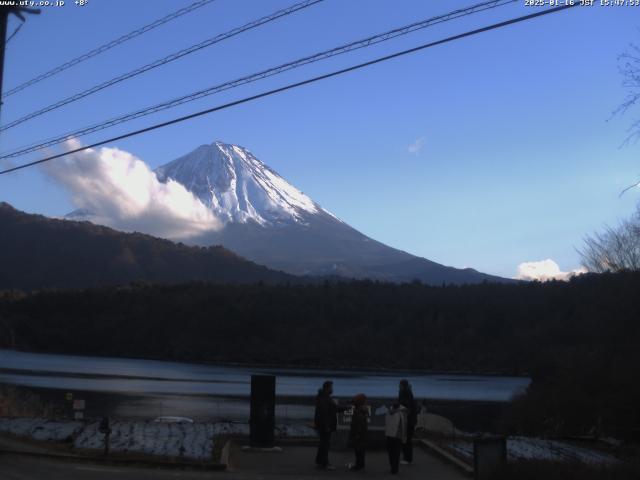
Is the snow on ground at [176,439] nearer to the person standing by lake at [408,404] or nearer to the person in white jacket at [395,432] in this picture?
the person standing by lake at [408,404]

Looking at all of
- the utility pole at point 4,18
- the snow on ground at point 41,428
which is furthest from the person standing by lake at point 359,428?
the utility pole at point 4,18

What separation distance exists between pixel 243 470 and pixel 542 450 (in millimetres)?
6336

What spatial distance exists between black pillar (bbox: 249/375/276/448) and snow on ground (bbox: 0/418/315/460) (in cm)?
86

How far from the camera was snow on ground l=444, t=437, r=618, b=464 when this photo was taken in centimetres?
1539

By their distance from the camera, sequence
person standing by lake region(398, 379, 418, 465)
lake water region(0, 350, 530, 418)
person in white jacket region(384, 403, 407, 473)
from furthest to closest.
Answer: lake water region(0, 350, 530, 418) → person standing by lake region(398, 379, 418, 465) → person in white jacket region(384, 403, 407, 473)

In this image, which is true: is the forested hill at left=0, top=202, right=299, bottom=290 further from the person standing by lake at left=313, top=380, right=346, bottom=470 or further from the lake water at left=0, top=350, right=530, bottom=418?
the person standing by lake at left=313, top=380, right=346, bottom=470

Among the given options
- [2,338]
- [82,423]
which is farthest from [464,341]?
[82,423]

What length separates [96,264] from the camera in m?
Answer: 187

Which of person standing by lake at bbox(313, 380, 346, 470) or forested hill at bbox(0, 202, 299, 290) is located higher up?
forested hill at bbox(0, 202, 299, 290)

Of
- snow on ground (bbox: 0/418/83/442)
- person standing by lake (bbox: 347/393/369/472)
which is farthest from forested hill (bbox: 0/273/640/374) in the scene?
person standing by lake (bbox: 347/393/369/472)

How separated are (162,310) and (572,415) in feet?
372

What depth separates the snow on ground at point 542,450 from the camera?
606 inches

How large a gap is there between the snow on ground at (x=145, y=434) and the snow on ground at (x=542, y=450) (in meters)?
3.34

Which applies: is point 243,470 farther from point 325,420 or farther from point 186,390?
point 186,390
